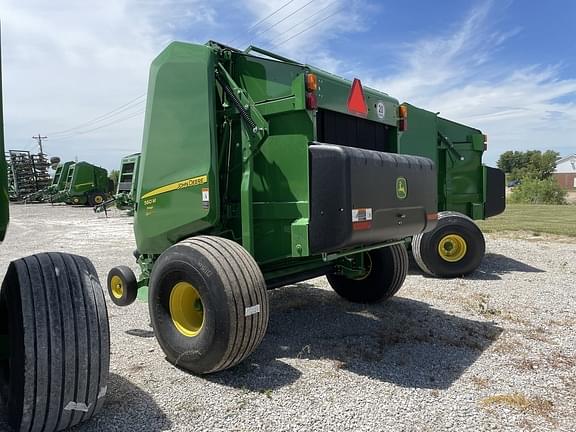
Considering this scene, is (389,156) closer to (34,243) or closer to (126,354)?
(126,354)

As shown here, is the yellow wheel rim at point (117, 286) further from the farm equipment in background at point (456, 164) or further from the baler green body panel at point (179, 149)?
the farm equipment in background at point (456, 164)

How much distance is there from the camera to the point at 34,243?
12062mm

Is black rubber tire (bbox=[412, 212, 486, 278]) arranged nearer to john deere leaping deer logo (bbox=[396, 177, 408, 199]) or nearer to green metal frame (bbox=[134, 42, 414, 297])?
green metal frame (bbox=[134, 42, 414, 297])

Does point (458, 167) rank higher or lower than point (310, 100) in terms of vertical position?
lower

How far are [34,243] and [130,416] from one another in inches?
419

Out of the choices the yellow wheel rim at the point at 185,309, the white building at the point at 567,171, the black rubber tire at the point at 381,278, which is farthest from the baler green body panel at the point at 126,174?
the white building at the point at 567,171

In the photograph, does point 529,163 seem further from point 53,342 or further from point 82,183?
point 53,342

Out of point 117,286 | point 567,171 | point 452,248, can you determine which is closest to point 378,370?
point 117,286

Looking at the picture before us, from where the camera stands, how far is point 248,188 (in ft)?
12.6

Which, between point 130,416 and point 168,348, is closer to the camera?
point 130,416

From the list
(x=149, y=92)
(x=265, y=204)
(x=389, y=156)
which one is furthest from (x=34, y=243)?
(x=389, y=156)

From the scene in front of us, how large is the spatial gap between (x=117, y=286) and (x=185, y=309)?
1.32 metres

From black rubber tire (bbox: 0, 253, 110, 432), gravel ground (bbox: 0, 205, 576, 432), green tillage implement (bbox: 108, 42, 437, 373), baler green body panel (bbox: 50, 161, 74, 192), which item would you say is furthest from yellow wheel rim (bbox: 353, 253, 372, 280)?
baler green body panel (bbox: 50, 161, 74, 192)

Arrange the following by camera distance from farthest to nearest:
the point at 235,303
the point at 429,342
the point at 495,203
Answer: the point at 495,203 < the point at 429,342 < the point at 235,303
